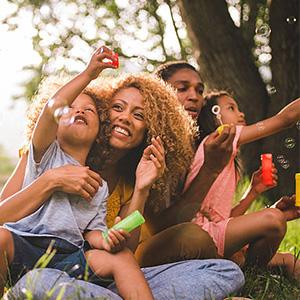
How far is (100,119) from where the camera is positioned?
7.91ft

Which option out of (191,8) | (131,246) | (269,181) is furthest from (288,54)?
(131,246)

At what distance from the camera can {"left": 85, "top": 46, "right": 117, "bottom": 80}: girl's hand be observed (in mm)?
2236

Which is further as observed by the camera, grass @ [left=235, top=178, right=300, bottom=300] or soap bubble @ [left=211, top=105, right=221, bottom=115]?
soap bubble @ [left=211, top=105, right=221, bottom=115]

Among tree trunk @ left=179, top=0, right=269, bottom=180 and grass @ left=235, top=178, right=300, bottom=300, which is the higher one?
tree trunk @ left=179, top=0, right=269, bottom=180

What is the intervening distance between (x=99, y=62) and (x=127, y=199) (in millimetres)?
496

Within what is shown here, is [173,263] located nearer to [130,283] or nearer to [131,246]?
[131,246]

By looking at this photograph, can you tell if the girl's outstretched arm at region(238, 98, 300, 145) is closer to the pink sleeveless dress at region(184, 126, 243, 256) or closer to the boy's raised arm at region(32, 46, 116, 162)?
the pink sleeveless dress at region(184, 126, 243, 256)

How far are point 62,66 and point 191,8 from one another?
3.03 ft

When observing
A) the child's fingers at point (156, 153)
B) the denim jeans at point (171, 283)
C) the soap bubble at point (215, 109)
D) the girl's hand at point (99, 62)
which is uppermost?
the girl's hand at point (99, 62)

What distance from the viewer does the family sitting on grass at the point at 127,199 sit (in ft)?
6.94

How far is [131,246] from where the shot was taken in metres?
2.39

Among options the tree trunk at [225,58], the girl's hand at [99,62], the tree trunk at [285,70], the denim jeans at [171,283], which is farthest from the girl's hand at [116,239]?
the tree trunk at [225,58]

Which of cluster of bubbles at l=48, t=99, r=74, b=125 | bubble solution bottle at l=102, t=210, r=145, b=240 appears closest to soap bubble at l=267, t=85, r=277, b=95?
cluster of bubbles at l=48, t=99, r=74, b=125

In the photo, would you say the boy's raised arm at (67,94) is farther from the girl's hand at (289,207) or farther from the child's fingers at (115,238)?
the girl's hand at (289,207)
